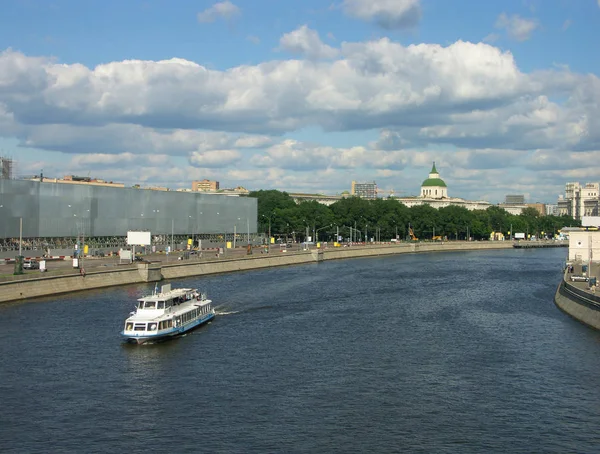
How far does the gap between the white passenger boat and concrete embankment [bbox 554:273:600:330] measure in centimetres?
3120

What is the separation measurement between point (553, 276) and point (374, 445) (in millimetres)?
90734

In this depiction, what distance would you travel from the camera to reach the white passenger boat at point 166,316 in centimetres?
5456

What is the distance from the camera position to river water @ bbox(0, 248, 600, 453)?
3381 centimetres

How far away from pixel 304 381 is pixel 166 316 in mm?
17971

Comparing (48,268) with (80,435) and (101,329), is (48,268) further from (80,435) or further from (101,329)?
(80,435)

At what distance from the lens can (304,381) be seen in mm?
42844

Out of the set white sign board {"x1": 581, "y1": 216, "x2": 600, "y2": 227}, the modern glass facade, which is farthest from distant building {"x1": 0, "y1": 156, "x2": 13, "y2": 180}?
white sign board {"x1": 581, "y1": 216, "x2": 600, "y2": 227}

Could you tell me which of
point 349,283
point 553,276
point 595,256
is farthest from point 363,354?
point 553,276

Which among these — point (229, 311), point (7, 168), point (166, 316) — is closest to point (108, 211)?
point (7, 168)

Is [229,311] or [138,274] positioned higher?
[138,274]

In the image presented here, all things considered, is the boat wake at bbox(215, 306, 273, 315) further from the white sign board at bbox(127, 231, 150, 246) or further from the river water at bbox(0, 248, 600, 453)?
the white sign board at bbox(127, 231, 150, 246)

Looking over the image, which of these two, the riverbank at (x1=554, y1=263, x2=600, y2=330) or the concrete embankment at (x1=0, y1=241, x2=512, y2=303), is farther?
the concrete embankment at (x1=0, y1=241, x2=512, y2=303)

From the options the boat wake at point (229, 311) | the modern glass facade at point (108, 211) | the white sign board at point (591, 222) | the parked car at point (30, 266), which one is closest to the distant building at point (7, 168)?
the modern glass facade at point (108, 211)

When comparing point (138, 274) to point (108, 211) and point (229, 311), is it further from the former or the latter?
point (108, 211)
